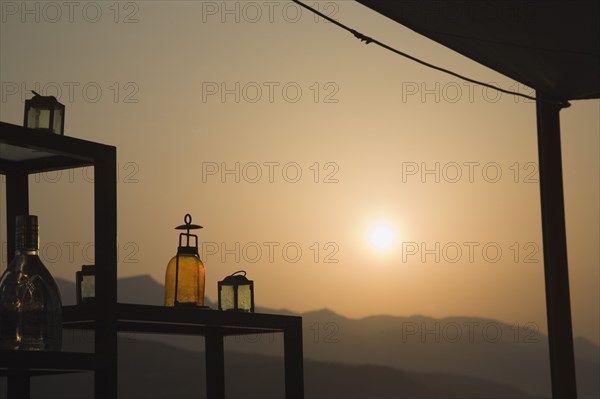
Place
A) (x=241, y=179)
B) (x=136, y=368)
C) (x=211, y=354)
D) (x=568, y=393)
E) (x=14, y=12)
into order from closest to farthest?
(x=211, y=354), (x=568, y=393), (x=14, y=12), (x=241, y=179), (x=136, y=368)

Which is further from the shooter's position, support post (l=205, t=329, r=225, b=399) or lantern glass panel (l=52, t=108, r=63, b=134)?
support post (l=205, t=329, r=225, b=399)

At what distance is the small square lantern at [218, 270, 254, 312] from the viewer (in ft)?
9.15

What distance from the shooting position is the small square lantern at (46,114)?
180 cm

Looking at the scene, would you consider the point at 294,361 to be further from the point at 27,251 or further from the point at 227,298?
the point at 27,251

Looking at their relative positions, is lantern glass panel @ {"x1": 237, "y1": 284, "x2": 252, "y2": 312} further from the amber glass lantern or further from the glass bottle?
the glass bottle

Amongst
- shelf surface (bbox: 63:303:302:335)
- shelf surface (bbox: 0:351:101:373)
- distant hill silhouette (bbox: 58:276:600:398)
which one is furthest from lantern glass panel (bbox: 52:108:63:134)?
distant hill silhouette (bbox: 58:276:600:398)

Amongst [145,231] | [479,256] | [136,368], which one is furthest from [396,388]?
[145,231]

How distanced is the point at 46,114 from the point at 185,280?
2.91 feet

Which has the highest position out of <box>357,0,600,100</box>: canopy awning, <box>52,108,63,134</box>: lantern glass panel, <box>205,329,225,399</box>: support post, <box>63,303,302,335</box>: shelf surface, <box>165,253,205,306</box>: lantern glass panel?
→ <box>357,0,600,100</box>: canopy awning

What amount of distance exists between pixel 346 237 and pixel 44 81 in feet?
5.91

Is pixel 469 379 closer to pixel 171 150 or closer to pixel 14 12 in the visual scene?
pixel 171 150

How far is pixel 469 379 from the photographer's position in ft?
18.2

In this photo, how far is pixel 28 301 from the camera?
4.85 ft

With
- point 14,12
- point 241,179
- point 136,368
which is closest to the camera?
point 14,12
